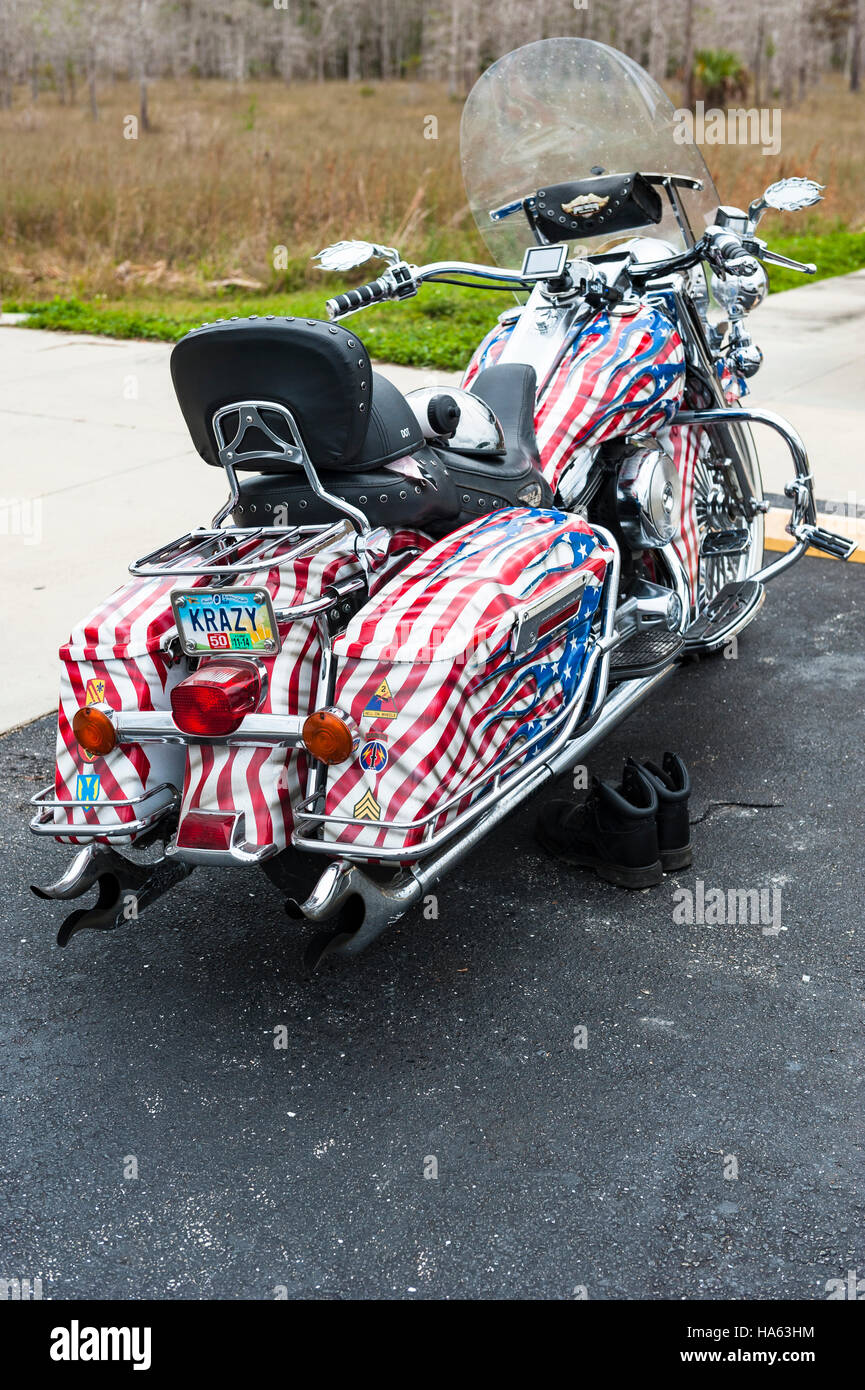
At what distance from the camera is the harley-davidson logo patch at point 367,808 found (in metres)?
2.60

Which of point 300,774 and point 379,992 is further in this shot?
point 379,992

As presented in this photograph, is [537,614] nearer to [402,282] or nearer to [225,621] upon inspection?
[225,621]

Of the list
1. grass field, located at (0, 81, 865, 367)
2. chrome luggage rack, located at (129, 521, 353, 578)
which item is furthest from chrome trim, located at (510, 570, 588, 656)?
grass field, located at (0, 81, 865, 367)

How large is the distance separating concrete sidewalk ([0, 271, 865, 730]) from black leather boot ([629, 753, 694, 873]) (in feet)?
7.04

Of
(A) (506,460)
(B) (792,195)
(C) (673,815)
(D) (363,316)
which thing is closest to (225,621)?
(A) (506,460)

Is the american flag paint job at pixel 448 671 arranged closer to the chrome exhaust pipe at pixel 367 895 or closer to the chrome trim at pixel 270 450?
the chrome exhaust pipe at pixel 367 895

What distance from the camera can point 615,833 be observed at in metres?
3.38

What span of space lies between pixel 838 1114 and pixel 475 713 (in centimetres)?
105

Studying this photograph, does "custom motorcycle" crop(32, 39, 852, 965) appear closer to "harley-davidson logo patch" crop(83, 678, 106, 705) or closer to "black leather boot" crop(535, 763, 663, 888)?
"harley-davidson logo patch" crop(83, 678, 106, 705)

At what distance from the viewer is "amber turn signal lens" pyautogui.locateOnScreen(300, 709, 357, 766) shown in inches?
102

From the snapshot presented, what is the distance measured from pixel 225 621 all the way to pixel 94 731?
1.16 ft

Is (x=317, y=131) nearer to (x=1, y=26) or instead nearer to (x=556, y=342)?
(x=1, y=26)

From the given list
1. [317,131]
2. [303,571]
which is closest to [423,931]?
[303,571]

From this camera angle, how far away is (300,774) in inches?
109
